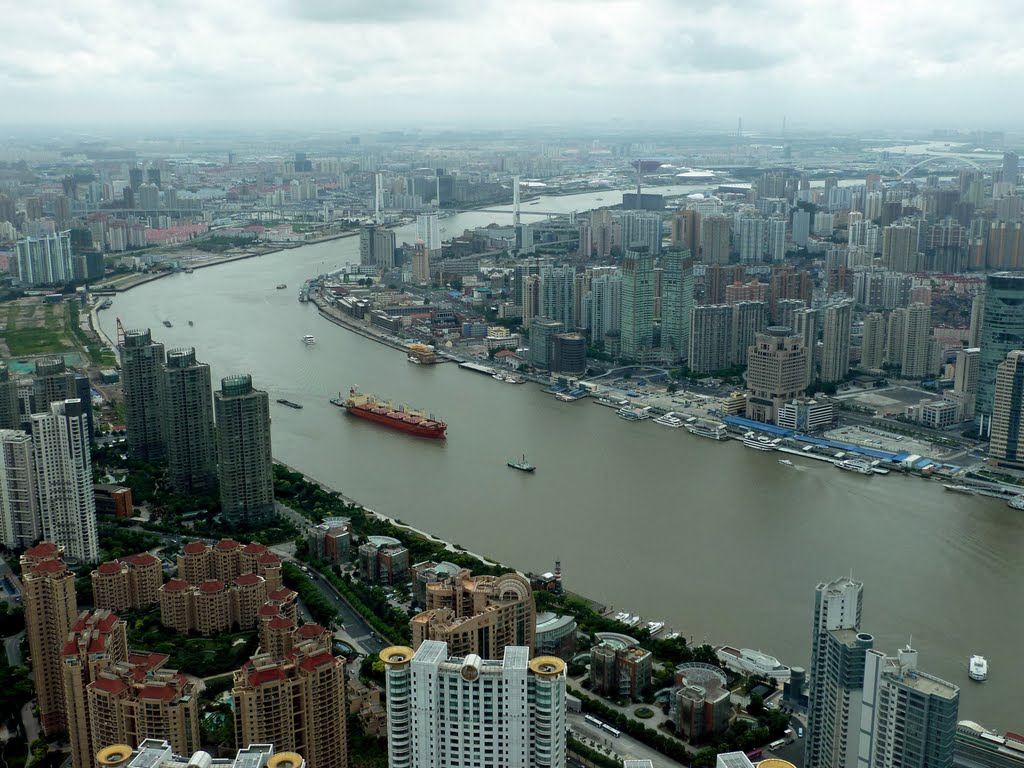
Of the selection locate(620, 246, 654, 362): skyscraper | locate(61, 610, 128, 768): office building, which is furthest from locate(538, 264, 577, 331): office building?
locate(61, 610, 128, 768): office building

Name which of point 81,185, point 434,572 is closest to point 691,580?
point 434,572

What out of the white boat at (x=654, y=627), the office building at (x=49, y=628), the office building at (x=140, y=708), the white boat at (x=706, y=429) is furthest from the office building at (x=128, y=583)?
the white boat at (x=706, y=429)

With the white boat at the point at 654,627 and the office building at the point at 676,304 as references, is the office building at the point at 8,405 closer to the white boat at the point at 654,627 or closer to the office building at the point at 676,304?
the white boat at the point at 654,627

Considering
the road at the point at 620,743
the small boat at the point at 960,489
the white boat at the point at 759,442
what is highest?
the white boat at the point at 759,442

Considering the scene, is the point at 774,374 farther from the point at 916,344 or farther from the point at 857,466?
the point at 916,344

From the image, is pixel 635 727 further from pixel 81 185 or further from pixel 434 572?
pixel 81 185
